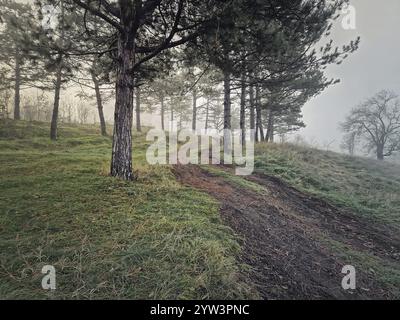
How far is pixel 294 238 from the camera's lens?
16.8ft

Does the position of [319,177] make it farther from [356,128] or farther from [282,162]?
[356,128]

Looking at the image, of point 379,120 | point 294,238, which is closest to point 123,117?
point 294,238

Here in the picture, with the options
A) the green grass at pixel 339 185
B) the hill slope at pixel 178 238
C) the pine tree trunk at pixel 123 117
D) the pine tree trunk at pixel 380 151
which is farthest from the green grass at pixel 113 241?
the pine tree trunk at pixel 380 151

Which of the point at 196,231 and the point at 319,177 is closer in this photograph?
the point at 196,231

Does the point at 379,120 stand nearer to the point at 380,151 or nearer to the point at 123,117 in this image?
the point at 380,151

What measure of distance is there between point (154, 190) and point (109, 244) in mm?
2302

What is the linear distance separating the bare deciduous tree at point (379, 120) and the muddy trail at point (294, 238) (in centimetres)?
3015

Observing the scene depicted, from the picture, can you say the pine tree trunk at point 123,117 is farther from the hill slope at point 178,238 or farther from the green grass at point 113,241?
the hill slope at point 178,238

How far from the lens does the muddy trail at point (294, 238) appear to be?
3.68 meters
